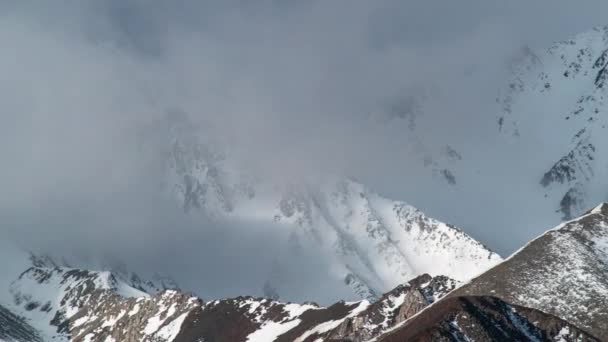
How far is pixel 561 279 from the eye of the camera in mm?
178875

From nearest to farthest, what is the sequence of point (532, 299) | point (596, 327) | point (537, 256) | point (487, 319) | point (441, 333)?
point (441, 333)
point (487, 319)
point (596, 327)
point (532, 299)
point (537, 256)

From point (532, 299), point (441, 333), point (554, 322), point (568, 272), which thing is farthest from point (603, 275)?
point (441, 333)

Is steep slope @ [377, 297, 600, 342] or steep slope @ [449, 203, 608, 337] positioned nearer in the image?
steep slope @ [377, 297, 600, 342]

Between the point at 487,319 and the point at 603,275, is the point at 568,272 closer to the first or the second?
the point at 603,275

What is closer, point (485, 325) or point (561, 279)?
point (485, 325)

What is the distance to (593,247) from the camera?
19162 centimetres

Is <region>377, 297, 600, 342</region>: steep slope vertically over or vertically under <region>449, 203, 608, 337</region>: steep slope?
under

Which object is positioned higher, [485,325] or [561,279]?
[561,279]

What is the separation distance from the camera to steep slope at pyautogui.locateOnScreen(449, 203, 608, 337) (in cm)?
16800

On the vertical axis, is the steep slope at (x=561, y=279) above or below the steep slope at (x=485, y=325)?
above

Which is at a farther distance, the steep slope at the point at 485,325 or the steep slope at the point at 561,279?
the steep slope at the point at 561,279

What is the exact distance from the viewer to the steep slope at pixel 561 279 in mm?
168000

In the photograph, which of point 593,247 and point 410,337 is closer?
point 410,337

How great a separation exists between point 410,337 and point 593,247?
224 feet
